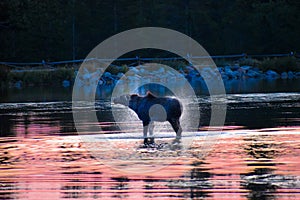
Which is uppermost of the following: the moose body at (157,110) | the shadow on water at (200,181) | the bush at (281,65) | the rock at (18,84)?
the bush at (281,65)

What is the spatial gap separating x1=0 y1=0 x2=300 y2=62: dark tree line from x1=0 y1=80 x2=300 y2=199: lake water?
4745 centimetres

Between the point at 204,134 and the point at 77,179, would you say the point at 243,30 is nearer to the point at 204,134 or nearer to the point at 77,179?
the point at 204,134

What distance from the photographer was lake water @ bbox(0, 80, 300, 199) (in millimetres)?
12523

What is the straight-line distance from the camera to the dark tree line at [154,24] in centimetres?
7219

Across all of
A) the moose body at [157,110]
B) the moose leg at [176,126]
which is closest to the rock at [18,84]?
the moose body at [157,110]

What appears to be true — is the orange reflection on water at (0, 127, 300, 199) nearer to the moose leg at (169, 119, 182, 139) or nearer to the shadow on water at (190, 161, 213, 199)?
the shadow on water at (190, 161, 213, 199)

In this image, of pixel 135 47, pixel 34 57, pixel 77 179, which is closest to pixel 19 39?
pixel 34 57

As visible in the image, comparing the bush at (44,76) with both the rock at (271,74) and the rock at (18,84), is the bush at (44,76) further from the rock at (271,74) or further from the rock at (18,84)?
the rock at (271,74)

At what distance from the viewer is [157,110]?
65.7 feet

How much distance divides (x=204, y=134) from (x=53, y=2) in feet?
178

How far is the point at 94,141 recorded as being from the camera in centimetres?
1919

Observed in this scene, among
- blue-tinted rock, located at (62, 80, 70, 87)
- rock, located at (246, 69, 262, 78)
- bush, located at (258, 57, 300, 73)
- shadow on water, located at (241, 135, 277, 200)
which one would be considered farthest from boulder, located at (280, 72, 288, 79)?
shadow on water, located at (241, 135, 277, 200)

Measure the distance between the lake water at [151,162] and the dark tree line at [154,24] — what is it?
4745 cm

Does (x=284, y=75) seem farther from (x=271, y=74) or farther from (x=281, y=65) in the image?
(x=281, y=65)
